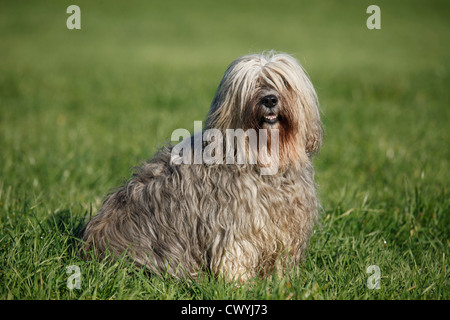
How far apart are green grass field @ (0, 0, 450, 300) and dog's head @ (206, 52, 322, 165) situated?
1.88 ft

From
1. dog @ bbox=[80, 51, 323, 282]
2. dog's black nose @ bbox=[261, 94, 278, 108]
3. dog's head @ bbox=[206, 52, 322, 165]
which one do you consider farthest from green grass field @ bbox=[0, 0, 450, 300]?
dog's black nose @ bbox=[261, 94, 278, 108]

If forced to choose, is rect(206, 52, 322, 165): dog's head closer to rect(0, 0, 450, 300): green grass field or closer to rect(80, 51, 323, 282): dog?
rect(80, 51, 323, 282): dog

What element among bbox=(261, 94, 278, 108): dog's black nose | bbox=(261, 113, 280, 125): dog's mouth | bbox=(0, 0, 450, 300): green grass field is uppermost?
bbox=(261, 94, 278, 108): dog's black nose

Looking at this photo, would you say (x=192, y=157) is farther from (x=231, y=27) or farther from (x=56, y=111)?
(x=231, y=27)

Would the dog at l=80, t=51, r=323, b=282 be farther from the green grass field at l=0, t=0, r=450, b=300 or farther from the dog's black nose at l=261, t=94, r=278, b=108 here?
the green grass field at l=0, t=0, r=450, b=300

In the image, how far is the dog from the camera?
3395 millimetres

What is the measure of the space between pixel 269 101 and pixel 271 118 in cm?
13

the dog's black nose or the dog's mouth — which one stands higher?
the dog's black nose

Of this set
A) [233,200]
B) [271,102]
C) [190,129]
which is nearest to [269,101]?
[271,102]

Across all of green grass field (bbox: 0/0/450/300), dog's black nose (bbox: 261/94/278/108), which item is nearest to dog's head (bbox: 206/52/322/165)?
dog's black nose (bbox: 261/94/278/108)

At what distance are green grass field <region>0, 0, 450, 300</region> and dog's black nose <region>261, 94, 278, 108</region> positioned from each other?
824 millimetres

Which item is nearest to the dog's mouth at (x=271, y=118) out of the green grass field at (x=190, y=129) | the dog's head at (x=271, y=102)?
the dog's head at (x=271, y=102)

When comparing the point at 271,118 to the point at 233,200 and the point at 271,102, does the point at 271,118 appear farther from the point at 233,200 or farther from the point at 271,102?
the point at 233,200

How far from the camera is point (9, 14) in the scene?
31672 millimetres
